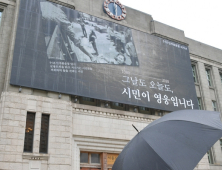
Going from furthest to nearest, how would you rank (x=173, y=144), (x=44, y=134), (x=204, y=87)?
(x=204, y=87) < (x=44, y=134) < (x=173, y=144)

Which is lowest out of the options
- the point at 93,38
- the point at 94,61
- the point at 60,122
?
the point at 60,122

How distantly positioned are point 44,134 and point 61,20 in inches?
286

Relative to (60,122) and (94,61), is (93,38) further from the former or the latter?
(60,122)

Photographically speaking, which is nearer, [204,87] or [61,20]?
[61,20]

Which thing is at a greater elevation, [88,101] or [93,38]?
[93,38]

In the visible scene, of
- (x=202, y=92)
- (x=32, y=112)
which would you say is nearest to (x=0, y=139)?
(x=32, y=112)

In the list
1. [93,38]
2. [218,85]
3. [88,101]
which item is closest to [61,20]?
[93,38]

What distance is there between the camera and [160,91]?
61.6 feet

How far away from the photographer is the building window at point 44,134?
13.2 meters

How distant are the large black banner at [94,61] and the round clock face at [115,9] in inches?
53.0

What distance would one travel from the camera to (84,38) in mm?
17047

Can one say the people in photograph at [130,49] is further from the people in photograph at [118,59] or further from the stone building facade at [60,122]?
the stone building facade at [60,122]

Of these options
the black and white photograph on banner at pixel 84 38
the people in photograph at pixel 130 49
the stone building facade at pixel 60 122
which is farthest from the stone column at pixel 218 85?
the people in photograph at pixel 130 49

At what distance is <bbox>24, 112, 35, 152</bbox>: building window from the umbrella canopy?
7454mm
